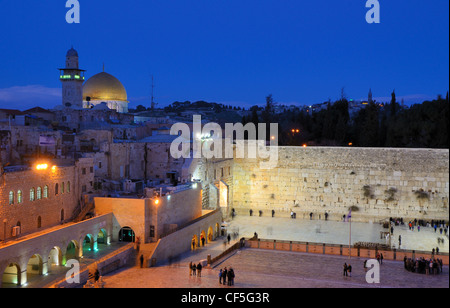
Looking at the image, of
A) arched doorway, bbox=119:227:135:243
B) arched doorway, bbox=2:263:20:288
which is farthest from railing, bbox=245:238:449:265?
arched doorway, bbox=2:263:20:288

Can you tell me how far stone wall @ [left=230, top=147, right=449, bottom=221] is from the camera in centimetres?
2394

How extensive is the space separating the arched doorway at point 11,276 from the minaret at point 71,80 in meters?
21.3

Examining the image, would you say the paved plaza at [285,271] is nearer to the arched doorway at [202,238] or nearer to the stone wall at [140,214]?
the arched doorway at [202,238]

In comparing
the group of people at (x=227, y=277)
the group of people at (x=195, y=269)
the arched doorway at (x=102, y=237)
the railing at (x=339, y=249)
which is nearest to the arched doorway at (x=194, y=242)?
the railing at (x=339, y=249)

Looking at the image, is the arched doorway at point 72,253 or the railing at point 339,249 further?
the railing at point 339,249

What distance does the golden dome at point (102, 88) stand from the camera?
33.6 m

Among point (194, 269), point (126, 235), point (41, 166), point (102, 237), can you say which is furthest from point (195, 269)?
point (41, 166)

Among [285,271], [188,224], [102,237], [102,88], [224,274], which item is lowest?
[285,271]

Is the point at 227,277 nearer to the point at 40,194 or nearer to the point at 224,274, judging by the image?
the point at 224,274

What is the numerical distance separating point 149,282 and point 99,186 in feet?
23.8

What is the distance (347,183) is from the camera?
25.2 m

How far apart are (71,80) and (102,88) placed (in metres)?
2.33

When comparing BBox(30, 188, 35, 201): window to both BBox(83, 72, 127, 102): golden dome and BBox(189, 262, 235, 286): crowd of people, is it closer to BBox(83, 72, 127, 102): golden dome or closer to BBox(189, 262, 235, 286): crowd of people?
BBox(189, 262, 235, 286): crowd of people

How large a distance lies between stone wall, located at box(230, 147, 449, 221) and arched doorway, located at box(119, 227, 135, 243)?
1029 centimetres
